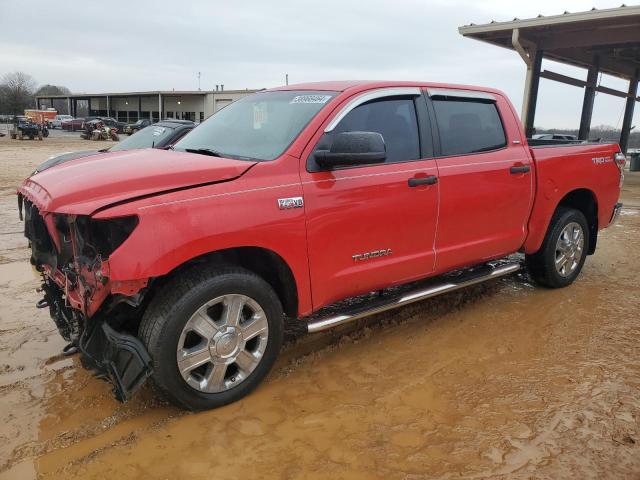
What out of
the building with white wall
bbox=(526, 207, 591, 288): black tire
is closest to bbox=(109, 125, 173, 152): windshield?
bbox=(526, 207, 591, 288): black tire

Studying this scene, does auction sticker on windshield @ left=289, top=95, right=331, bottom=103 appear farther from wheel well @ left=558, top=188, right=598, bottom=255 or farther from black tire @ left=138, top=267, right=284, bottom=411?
wheel well @ left=558, top=188, right=598, bottom=255

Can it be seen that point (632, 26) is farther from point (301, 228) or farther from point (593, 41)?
point (301, 228)

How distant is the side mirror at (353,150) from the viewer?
313 centimetres

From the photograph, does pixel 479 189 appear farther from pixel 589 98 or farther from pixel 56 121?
pixel 56 121

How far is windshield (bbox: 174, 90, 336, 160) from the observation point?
3420 millimetres

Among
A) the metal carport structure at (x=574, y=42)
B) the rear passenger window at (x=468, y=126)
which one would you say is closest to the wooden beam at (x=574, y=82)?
the metal carport structure at (x=574, y=42)

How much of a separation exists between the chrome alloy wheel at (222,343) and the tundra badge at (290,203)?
58 cm

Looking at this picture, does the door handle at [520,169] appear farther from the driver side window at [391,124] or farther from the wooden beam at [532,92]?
the wooden beam at [532,92]

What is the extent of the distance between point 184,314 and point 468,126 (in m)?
2.78

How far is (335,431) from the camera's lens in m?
2.87

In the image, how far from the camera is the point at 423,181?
375cm

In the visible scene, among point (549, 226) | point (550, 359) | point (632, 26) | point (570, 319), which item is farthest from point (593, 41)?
point (550, 359)

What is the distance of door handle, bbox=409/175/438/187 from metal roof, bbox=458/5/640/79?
9229mm

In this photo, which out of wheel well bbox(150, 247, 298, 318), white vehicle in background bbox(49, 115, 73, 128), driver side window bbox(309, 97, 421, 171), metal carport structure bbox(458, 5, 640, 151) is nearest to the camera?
wheel well bbox(150, 247, 298, 318)
